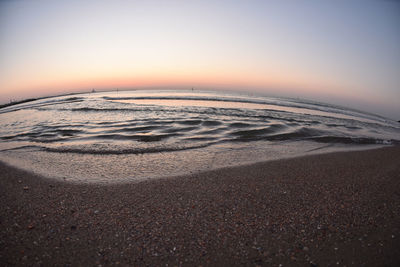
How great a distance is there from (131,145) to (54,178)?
2437 mm

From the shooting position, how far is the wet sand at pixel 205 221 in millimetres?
1776

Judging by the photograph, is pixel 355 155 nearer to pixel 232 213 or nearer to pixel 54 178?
pixel 232 213

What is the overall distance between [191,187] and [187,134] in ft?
14.4

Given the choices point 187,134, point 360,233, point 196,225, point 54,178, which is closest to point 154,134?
point 187,134

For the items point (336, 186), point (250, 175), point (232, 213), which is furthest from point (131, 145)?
point (336, 186)

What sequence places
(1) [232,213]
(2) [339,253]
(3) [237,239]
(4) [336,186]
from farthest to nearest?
(4) [336,186], (1) [232,213], (3) [237,239], (2) [339,253]

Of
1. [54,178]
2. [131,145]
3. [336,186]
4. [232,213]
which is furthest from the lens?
[131,145]

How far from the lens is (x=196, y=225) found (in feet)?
7.18

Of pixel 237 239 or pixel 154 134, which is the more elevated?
pixel 154 134

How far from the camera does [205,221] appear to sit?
7.37 ft

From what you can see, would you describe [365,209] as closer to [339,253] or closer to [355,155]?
[339,253]

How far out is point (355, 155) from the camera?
200 inches

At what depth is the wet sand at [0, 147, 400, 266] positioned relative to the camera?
1.78 meters

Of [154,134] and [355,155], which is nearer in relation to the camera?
[355,155]
